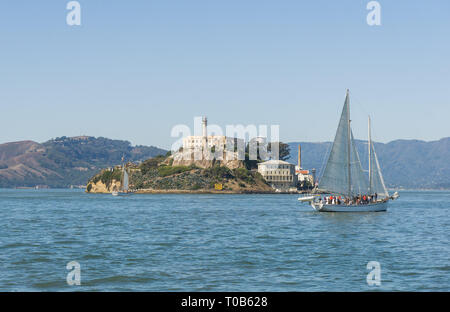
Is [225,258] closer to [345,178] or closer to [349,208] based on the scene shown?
[345,178]

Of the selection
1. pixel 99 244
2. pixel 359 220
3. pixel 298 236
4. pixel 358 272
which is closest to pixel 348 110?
pixel 359 220

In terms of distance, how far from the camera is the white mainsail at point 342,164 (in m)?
69.8

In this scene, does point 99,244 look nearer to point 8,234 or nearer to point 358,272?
point 8,234

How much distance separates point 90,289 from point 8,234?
27879mm

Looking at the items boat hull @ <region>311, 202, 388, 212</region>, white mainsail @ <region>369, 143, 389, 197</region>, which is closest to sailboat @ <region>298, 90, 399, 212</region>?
boat hull @ <region>311, 202, 388, 212</region>

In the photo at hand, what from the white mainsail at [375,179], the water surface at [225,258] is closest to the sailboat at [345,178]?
the white mainsail at [375,179]

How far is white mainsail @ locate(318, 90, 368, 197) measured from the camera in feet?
229

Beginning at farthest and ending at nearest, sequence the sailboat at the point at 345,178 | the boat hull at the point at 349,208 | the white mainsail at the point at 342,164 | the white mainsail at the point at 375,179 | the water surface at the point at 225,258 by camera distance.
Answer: the white mainsail at the point at 375,179 < the boat hull at the point at 349,208 < the sailboat at the point at 345,178 < the white mainsail at the point at 342,164 < the water surface at the point at 225,258

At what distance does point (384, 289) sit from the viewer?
2244 cm

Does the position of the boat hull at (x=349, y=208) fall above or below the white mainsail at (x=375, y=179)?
below

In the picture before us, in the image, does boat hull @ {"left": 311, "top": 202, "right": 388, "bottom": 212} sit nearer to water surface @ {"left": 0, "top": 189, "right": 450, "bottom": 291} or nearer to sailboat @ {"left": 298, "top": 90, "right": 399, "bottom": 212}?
sailboat @ {"left": 298, "top": 90, "right": 399, "bottom": 212}

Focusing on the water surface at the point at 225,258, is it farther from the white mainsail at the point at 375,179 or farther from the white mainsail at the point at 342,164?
the white mainsail at the point at 375,179

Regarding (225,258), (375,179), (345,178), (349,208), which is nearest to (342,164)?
(345,178)
